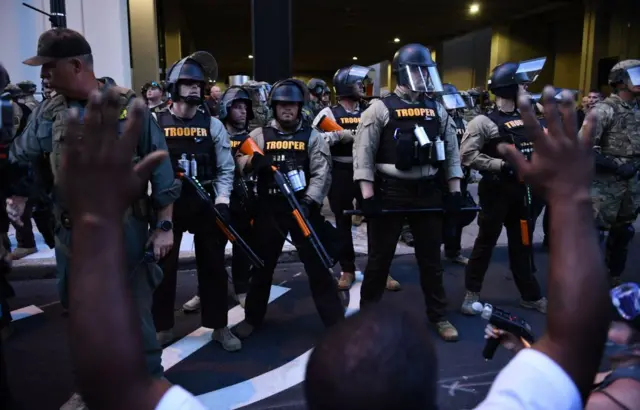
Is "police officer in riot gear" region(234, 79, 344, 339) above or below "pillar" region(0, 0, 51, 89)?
below

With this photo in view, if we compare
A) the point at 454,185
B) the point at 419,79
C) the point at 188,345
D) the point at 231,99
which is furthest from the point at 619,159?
the point at 188,345

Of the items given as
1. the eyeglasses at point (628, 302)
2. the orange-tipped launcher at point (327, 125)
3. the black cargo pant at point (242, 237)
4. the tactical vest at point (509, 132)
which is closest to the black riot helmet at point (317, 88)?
the orange-tipped launcher at point (327, 125)

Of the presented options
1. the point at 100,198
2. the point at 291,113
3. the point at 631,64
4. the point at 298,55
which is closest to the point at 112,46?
the point at 291,113

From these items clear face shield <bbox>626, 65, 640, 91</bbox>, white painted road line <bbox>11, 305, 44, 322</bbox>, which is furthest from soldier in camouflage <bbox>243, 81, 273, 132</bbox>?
clear face shield <bbox>626, 65, 640, 91</bbox>

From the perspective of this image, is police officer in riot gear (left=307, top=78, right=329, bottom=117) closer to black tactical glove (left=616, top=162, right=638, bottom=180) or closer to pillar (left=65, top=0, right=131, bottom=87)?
pillar (left=65, top=0, right=131, bottom=87)

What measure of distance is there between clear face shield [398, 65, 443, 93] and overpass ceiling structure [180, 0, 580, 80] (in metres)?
12.8

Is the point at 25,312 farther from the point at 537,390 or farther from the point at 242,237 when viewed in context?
the point at 537,390

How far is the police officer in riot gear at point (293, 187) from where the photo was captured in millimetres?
3830

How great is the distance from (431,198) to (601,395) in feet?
8.50

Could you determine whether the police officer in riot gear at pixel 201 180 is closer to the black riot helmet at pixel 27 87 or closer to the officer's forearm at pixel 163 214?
the officer's forearm at pixel 163 214

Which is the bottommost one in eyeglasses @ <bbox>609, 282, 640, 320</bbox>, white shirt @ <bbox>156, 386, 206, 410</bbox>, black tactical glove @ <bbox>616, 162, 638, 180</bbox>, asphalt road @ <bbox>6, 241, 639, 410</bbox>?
asphalt road @ <bbox>6, 241, 639, 410</bbox>

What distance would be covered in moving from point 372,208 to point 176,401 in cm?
310

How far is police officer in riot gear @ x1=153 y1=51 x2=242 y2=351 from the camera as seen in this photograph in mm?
3646

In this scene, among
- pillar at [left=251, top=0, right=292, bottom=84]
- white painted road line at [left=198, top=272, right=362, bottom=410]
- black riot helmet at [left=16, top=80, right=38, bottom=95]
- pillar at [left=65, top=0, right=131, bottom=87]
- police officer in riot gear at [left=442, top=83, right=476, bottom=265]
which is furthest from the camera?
pillar at [left=65, top=0, right=131, bottom=87]
